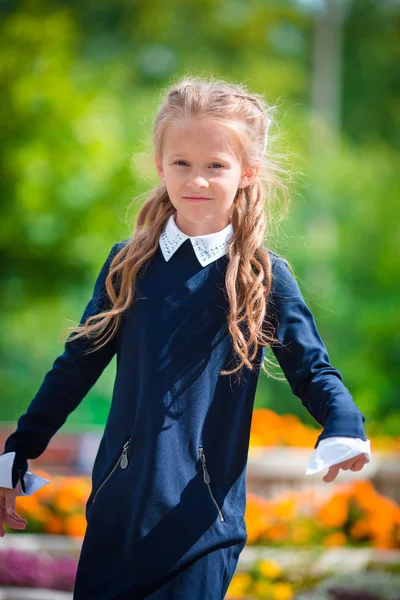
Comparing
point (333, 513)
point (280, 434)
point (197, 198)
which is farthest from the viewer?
point (280, 434)

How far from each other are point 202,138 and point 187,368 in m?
0.59

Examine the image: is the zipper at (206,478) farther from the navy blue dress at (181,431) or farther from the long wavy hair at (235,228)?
the long wavy hair at (235,228)

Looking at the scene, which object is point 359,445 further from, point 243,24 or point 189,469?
point 243,24

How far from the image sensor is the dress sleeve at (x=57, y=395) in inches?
98.0

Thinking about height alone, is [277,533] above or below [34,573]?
above

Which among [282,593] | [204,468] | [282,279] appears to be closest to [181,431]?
[204,468]

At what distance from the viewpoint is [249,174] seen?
8.22 feet

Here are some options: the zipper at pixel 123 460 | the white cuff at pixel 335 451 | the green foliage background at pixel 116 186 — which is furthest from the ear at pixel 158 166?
the green foliage background at pixel 116 186

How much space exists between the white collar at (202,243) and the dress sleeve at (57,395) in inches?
9.2

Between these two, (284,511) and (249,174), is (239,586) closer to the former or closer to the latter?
(284,511)

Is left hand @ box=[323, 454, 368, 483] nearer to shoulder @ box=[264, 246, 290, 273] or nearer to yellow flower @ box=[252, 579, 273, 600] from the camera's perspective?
shoulder @ box=[264, 246, 290, 273]

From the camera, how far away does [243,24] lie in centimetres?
1389

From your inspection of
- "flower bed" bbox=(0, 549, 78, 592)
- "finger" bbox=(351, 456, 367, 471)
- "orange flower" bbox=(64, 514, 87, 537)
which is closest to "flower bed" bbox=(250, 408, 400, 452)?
"orange flower" bbox=(64, 514, 87, 537)

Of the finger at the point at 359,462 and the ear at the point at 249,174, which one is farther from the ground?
the ear at the point at 249,174
